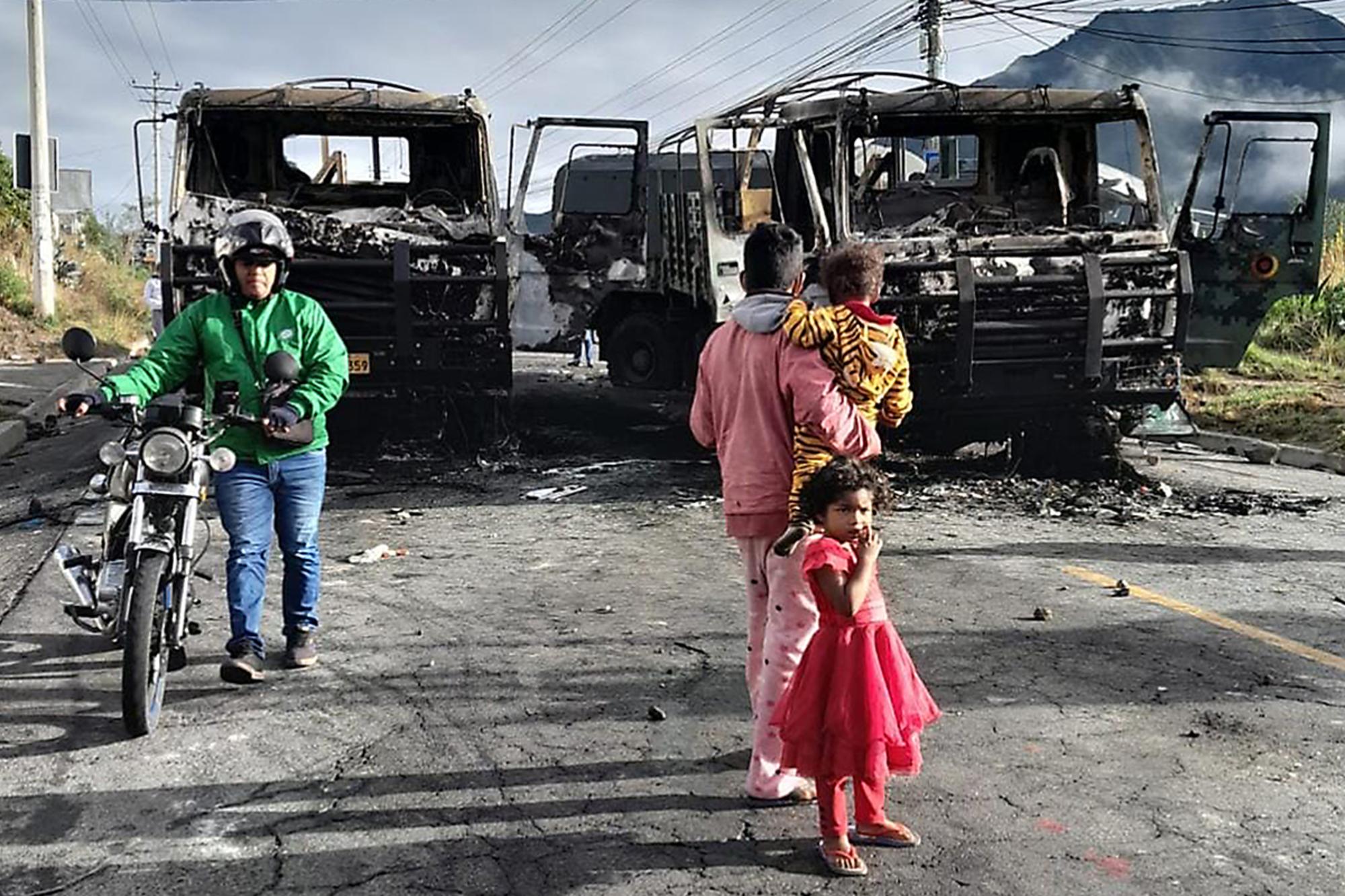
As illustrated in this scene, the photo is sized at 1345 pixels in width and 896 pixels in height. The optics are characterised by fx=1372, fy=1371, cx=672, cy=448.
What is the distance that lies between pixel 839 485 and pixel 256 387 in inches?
97.8

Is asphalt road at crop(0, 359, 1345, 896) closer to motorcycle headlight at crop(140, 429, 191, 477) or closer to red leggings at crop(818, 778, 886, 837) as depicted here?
red leggings at crop(818, 778, 886, 837)

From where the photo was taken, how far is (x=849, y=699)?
10.7 ft

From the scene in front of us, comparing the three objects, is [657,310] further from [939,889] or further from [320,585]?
[939,889]

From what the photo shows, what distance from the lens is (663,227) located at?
12711 millimetres

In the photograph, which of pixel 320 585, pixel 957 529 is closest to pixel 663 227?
pixel 957 529

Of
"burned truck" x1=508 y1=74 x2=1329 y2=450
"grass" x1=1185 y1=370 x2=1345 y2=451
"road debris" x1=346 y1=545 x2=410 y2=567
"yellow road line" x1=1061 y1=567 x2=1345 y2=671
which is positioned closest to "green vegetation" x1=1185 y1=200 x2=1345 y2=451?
"grass" x1=1185 y1=370 x2=1345 y2=451

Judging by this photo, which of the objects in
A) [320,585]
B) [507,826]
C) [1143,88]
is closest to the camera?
[507,826]

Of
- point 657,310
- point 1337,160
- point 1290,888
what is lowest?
point 1290,888

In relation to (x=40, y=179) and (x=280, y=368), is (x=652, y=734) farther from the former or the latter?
(x=40, y=179)

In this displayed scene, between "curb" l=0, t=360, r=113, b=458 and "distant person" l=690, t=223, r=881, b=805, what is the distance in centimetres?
656

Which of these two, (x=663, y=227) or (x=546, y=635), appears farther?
(x=663, y=227)

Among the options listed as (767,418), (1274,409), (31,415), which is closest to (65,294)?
(31,415)

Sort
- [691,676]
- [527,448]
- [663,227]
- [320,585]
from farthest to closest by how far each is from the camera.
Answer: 1. [663,227]
2. [527,448]
3. [320,585]
4. [691,676]

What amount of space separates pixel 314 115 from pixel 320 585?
5.16 meters
